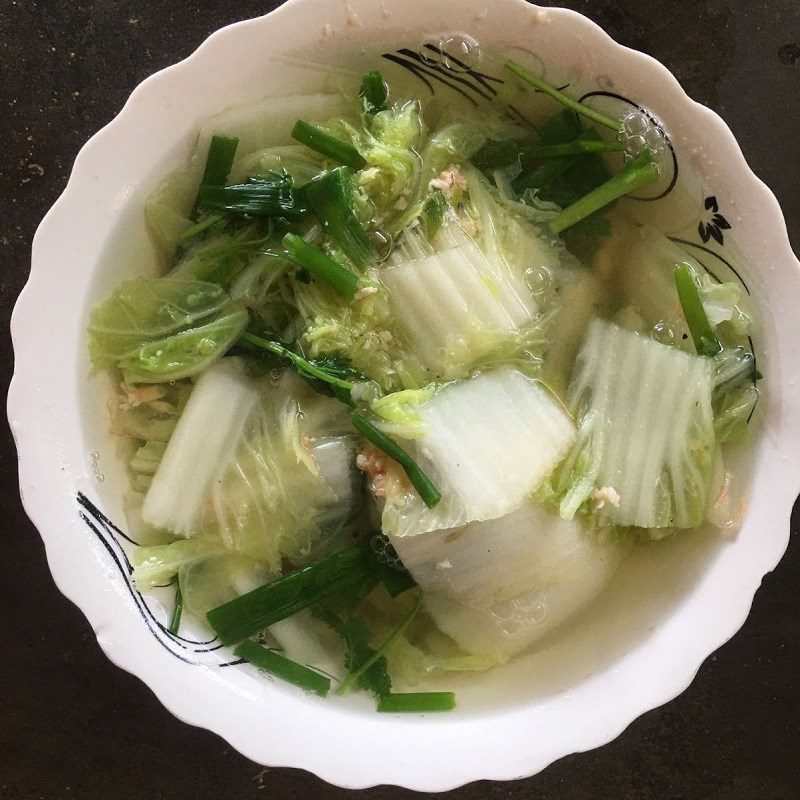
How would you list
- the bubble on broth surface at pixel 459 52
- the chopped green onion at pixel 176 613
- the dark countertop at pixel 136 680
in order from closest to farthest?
the bubble on broth surface at pixel 459 52
the chopped green onion at pixel 176 613
the dark countertop at pixel 136 680

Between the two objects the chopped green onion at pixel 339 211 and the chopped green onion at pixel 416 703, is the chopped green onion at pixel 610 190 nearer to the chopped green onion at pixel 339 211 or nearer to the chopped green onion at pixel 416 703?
the chopped green onion at pixel 339 211

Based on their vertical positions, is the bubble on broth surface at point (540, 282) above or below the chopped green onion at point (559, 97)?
below

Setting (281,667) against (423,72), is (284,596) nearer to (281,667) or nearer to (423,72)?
(281,667)

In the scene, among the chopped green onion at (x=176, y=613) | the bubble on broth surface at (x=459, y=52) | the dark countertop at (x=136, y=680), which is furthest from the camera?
the dark countertop at (x=136, y=680)

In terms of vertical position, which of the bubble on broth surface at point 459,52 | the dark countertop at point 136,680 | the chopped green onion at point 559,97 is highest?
the bubble on broth surface at point 459,52

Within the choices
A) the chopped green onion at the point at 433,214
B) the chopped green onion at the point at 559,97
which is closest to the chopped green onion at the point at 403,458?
the chopped green onion at the point at 433,214

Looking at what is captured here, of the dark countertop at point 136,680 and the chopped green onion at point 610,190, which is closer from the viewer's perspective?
the chopped green onion at point 610,190

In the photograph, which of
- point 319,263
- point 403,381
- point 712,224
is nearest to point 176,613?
point 403,381
